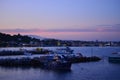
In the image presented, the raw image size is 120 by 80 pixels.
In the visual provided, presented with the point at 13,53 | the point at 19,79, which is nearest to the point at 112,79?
the point at 19,79

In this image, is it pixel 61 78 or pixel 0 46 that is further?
pixel 0 46

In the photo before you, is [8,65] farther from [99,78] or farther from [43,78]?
[99,78]

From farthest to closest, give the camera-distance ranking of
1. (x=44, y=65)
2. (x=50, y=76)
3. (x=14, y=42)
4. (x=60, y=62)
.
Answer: (x=14, y=42) → (x=44, y=65) → (x=60, y=62) → (x=50, y=76)

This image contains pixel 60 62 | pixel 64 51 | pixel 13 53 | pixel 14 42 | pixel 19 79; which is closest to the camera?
pixel 19 79

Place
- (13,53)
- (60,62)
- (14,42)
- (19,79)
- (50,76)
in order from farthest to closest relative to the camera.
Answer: (14,42) → (13,53) → (60,62) → (50,76) → (19,79)

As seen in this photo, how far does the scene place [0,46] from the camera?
119 meters

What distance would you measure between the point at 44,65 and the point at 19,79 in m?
11.3

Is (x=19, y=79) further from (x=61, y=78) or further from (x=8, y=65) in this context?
(x=8, y=65)

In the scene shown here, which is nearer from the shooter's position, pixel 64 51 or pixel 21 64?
pixel 21 64

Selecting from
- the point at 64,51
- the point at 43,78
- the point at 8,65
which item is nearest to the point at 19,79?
the point at 43,78

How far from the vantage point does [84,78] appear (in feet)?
93.7

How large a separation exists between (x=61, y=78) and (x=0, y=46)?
92.6 m

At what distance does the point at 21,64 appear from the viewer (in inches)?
1634

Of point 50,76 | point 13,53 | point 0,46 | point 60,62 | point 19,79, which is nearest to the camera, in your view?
point 19,79
